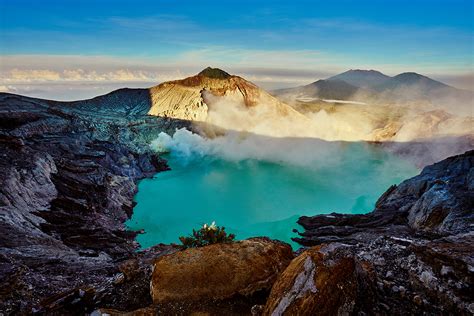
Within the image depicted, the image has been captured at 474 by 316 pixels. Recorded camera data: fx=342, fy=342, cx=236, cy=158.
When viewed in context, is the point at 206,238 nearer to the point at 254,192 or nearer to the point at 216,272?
the point at 216,272

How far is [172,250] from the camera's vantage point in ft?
67.0

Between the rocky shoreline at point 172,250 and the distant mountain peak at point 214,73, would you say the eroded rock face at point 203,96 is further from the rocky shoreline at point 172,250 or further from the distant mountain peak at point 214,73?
the rocky shoreline at point 172,250

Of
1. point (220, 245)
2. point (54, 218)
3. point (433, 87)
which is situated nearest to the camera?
point (220, 245)

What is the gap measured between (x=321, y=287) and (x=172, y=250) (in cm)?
1543

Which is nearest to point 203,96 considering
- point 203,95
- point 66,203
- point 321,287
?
point 203,95

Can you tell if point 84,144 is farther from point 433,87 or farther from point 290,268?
point 433,87

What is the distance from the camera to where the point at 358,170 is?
5262 centimetres

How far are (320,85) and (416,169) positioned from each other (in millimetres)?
88311

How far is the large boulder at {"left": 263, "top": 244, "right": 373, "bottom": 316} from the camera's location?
6.17 metres

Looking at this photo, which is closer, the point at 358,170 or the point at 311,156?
the point at 358,170

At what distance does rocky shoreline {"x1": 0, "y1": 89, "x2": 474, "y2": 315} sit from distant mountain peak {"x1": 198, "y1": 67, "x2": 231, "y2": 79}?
33.9 m

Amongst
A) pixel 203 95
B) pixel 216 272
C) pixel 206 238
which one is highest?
pixel 203 95

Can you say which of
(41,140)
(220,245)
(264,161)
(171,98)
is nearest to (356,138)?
(264,161)

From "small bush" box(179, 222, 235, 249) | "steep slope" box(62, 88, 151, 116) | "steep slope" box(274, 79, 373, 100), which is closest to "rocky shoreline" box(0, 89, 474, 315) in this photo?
"small bush" box(179, 222, 235, 249)
